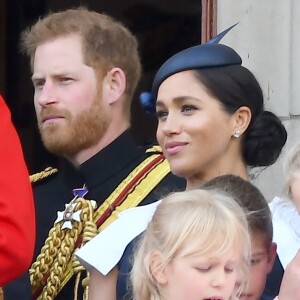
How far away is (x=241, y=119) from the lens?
102 inches

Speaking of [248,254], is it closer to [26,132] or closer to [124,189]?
[124,189]

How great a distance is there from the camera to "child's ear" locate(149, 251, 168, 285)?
7.22 feet

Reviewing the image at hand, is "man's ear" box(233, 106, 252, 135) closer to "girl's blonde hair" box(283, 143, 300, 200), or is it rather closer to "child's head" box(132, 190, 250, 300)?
"girl's blonde hair" box(283, 143, 300, 200)

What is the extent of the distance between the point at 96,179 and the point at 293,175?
0.88 m

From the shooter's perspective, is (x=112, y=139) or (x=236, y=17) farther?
(x=236, y=17)

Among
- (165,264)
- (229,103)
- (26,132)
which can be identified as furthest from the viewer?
(26,132)

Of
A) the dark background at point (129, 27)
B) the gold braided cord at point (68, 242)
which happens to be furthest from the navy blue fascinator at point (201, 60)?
the dark background at point (129, 27)

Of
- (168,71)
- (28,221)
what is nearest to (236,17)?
(168,71)

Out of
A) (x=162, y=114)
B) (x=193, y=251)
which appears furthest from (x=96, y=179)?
(x=193, y=251)

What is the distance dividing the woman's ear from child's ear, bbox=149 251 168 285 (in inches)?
18.6

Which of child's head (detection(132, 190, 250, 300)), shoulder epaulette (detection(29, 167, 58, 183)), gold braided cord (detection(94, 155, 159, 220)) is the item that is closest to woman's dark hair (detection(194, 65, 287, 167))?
child's head (detection(132, 190, 250, 300))

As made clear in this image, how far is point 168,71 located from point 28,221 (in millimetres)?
492

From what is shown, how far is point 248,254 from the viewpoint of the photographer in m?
2.23

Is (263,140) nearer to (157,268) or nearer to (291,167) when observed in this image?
(291,167)
